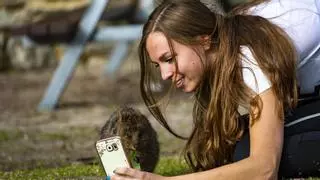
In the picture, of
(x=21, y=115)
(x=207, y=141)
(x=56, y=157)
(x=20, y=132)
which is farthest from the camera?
(x=21, y=115)

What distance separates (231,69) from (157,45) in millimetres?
245

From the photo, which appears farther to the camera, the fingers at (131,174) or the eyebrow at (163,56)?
the eyebrow at (163,56)

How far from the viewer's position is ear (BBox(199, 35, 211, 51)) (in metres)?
2.73

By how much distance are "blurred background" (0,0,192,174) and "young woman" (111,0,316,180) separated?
3.63ft

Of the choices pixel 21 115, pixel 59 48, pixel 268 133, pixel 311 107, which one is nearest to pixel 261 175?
pixel 268 133

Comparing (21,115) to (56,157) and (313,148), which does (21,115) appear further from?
(313,148)

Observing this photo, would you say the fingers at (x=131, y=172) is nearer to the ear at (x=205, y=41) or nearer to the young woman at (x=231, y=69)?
the young woman at (x=231, y=69)

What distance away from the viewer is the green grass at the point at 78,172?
335 cm

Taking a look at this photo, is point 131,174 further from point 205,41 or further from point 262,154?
point 205,41

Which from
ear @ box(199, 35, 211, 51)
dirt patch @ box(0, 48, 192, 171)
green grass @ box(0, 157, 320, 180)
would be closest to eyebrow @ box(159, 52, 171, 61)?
ear @ box(199, 35, 211, 51)

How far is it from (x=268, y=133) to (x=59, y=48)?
7104 mm

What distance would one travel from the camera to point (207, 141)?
9.68ft

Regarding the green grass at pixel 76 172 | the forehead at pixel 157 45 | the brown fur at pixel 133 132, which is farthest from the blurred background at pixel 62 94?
the forehead at pixel 157 45

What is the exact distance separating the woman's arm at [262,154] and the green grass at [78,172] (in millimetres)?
775
